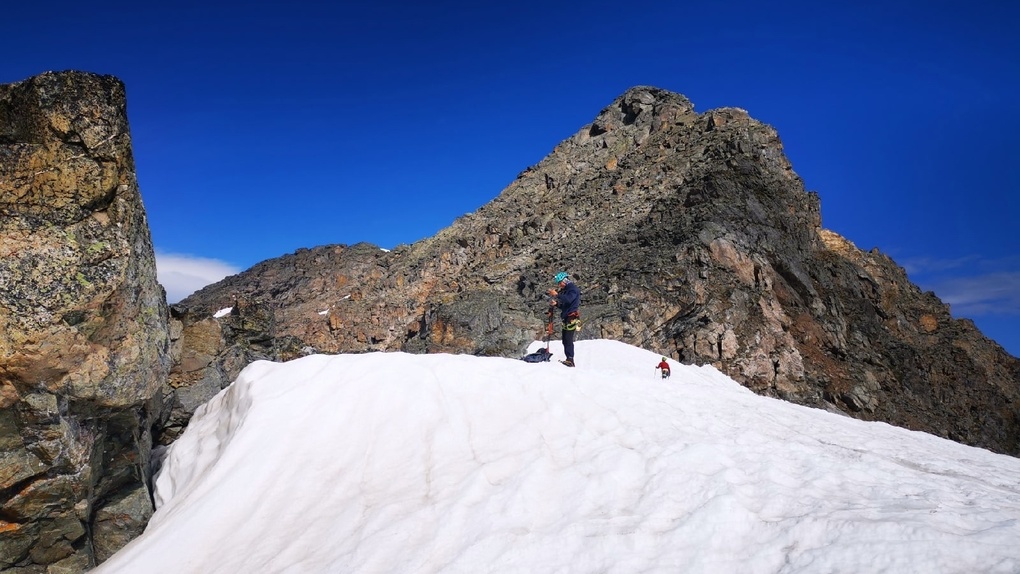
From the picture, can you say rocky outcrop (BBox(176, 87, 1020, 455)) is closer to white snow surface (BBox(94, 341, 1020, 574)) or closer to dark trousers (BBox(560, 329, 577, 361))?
white snow surface (BBox(94, 341, 1020, 574))

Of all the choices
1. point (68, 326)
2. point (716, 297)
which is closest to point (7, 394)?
point (68, 326)

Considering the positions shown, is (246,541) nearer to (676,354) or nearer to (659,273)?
(676,354)

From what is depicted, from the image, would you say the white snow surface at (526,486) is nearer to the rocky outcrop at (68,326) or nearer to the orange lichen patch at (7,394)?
the rocky outcrop at (68,326)

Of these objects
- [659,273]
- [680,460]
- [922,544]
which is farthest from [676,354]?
[922,544]

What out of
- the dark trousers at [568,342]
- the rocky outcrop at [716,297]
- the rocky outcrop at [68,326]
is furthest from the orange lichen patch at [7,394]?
the dark trousers at [568,342]

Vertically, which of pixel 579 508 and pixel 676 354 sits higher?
pixel 676 354

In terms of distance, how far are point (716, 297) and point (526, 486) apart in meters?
23.9

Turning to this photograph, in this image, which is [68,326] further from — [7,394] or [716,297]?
[716,297]

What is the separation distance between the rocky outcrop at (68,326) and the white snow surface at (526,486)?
0.81 m

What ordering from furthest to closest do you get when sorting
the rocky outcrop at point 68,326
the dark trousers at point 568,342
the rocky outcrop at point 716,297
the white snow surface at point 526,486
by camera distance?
1. the rocky outcrop at point 716,297
2. the dark trousers at point 568,342
3. the rocky outcrop at point 68,326
4. the white snow surface at point 526,486

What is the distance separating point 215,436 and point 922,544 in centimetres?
858

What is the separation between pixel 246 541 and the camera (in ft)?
19.0

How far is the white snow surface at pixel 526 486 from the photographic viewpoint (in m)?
4.43

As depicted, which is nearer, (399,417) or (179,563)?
(179,563)
